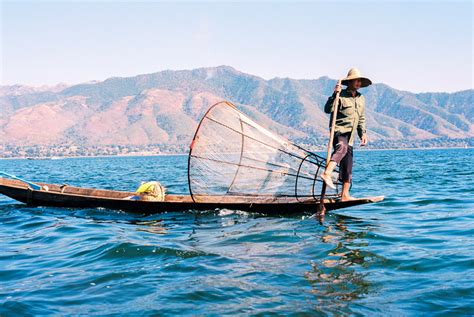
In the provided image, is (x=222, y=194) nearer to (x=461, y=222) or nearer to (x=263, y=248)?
(x=263, y=248)

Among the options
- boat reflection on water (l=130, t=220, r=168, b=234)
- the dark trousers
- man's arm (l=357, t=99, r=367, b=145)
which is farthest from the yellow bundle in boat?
man's arm (l=357, t=99, r=367, b=145)

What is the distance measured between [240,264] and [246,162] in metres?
4.73

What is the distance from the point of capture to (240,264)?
25.4 ft

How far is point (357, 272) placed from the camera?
23.6 ft

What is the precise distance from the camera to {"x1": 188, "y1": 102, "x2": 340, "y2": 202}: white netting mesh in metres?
11.7

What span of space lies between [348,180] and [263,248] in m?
3.33

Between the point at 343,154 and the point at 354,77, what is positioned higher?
the point at 354,77

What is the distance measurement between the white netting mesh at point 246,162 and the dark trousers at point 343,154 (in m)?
0.60

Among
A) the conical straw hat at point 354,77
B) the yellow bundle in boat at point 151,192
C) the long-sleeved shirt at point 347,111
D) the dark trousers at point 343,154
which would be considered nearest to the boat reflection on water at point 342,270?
the dark trousers at point 343,154

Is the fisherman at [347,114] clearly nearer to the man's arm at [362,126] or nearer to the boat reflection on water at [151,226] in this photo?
the man's arm at [362,126]

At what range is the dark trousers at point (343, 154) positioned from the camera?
10.5 metres

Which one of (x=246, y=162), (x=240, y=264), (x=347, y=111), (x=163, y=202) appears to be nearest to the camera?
(x=240, y=264)

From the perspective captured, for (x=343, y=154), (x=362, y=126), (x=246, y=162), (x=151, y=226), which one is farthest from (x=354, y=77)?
(x=151, y=226)

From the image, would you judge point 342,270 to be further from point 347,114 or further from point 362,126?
point 362,126
